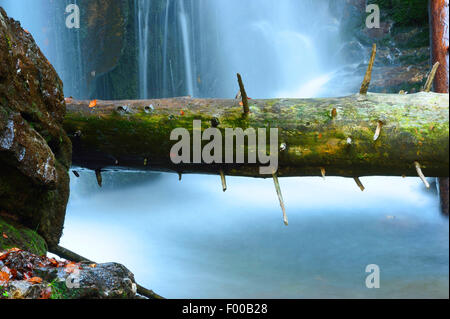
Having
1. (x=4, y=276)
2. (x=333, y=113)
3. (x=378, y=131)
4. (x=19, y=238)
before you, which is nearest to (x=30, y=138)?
(x=19, y=238)

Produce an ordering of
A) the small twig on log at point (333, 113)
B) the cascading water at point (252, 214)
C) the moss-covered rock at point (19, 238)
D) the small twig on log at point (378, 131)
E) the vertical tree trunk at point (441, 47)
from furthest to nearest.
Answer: the vertical tree trunk at point (441, 47) < the cascading water at point (252, 214) < the small twig on log at point (333, 113) < the small twig on log at point (378, 131) < the moss-covered rock at point (19, 238)

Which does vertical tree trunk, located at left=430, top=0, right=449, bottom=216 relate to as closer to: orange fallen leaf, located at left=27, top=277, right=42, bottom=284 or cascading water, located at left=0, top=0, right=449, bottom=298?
cascading water, located at left=0, top=0, right=449, bottom=298

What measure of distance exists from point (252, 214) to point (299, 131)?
5.71m

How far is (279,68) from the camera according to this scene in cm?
1719

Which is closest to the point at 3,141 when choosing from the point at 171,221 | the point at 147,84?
the point at 171,221

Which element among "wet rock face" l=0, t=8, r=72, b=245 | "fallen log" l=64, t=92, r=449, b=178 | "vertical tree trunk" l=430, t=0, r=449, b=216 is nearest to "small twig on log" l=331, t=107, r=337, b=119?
"fallen log" l=64, t=92, r=449, b=178

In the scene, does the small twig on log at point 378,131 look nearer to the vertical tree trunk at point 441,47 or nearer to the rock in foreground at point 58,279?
the rock in foreground at point 58,279

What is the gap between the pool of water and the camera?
4570mm

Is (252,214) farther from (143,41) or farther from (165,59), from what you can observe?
(165,59)

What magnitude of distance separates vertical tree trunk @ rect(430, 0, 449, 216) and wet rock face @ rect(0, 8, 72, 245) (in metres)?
5.92

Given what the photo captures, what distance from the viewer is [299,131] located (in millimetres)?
3178

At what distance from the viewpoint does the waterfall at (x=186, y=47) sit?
46.4 feet

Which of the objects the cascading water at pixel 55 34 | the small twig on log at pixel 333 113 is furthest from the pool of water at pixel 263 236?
the cascading water at pixel 55 34

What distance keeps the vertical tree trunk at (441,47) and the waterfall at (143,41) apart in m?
7.62
